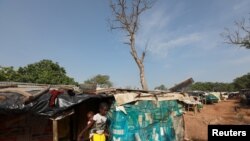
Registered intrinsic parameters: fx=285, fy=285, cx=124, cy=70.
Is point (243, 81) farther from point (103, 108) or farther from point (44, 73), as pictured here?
point (103, 108)

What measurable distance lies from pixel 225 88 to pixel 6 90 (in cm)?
10648

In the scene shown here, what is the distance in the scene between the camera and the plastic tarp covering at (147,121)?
27.2ft

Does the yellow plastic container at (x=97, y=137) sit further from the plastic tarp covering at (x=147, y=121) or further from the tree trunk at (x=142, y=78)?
the tree trunk at (x=142, y=78)

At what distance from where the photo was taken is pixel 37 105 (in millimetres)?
6703

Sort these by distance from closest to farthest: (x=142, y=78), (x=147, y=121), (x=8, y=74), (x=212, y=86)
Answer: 1. (x=147, y=121)
2. (x=142, y=78)
3. (x=8, y=74)
4. (x=212, y=86)

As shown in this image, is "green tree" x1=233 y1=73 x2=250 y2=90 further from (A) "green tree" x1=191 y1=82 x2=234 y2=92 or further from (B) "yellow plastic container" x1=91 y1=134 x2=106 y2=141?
(B) "yellow plastic container" x1=91 y1=134 x2=106 y2=141

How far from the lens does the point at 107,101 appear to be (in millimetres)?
8625

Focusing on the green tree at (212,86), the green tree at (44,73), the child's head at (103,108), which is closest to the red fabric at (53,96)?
the child's head at (103,108)

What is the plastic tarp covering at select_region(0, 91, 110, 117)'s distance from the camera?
6.67 metres

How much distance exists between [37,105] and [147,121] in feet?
12.9

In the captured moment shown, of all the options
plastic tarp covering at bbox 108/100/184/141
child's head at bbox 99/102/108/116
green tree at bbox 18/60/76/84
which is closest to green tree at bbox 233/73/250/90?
green tree at bbox 18/60/76/84

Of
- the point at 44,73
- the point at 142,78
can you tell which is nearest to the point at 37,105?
the point at 142,78

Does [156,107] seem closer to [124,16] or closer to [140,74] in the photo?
[140,74]

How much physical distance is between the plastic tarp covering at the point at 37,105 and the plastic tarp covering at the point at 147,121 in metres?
1.69
